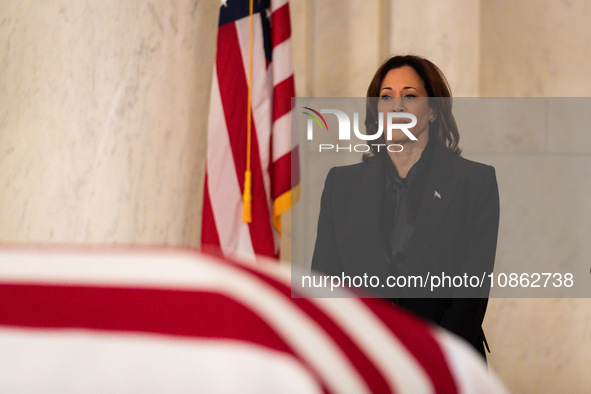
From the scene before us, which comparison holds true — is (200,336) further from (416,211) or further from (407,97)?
(407,97)

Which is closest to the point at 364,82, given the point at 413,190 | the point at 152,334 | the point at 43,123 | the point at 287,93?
the point at 287,93

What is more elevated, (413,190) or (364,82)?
(364,82)

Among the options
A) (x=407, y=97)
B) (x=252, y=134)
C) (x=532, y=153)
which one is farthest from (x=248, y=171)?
(x=532, y=153)

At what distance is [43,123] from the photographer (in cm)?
254

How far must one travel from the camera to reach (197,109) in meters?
2.80

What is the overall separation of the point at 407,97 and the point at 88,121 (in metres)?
1.32

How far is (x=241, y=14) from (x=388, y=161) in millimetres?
1012

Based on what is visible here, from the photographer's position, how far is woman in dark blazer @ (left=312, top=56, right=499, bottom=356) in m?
2.16

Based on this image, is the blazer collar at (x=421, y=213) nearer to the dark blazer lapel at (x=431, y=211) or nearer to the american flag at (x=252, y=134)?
the dark blazer lapel at (x=431, y=211)

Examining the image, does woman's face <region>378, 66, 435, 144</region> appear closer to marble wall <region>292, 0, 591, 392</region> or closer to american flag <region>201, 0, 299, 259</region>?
american flag <region>201, 0, 299, 259</region>

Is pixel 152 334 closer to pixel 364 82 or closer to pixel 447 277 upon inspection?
pixel 447 277

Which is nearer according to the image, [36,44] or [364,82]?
[36,44]

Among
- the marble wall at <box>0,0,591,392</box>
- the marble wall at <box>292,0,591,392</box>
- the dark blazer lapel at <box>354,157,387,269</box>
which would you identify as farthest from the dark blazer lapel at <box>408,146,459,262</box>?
the marble wall at <box>292,0,591,392</box>

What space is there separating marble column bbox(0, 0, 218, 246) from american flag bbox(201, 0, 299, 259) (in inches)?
7.3
